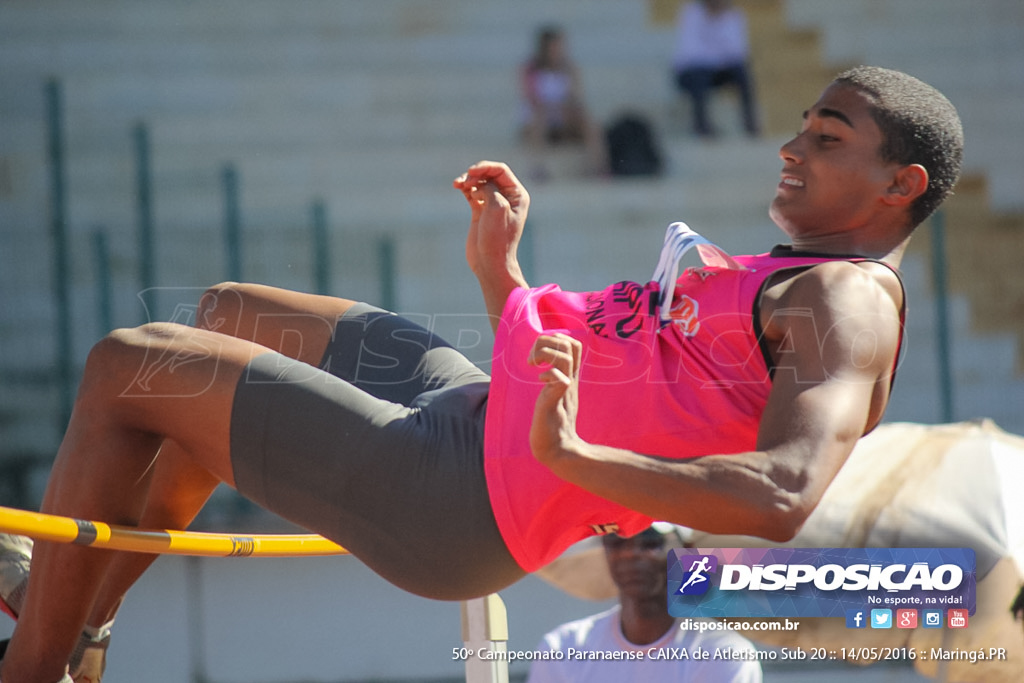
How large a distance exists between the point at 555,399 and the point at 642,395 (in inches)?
11.0

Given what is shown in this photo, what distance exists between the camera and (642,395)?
1880mm

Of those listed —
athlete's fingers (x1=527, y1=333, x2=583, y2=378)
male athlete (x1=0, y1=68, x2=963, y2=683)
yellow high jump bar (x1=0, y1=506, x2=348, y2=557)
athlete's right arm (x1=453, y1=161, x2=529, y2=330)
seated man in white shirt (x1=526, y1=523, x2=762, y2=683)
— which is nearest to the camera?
athlete's fingers (x1=527, y1=333, x2=583, y2=378)

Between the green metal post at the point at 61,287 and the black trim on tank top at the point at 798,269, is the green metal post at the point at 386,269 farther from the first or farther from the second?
the black trim on tank top at the point at 798,269

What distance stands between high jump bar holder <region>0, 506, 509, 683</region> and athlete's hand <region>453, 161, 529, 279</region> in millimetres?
614

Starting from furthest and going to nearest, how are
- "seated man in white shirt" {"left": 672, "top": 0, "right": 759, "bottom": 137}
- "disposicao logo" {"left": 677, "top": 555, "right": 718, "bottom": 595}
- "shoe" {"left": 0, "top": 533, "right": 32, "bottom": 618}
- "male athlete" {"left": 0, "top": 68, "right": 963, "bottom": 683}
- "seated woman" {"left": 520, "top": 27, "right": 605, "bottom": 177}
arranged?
"seated man in white shirt" {"left": 672, "top": 0, "right": 759, "bottom": 137}
"seated woman" {"left": 520, "top": 27, "right": 605, "bottom": 177}
"disposicao logo" {"left": 677, "top": 555, "right": 718, "bottom": 595}
"shoe" {"left": 0, "top": 533, "right": 32, "bottom": 618}
"male athlete" {"left": 0, "top": 68, "right": 963, "bottom": 683}

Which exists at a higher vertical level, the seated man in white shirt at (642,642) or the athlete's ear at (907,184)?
the athlete's ear at (907,184)

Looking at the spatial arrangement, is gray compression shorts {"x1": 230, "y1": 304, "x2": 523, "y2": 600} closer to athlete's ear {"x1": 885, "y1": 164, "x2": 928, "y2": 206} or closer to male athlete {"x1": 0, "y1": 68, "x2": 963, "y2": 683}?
male athlete {"x1": 0, "y1": 68, "x2": 963, "y2": 683}

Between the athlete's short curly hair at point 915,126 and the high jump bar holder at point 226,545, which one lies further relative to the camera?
the athlete's short curly hair at point 915,126

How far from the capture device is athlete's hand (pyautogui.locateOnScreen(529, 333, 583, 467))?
5.30 ft

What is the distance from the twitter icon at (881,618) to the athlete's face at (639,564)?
2.10ft

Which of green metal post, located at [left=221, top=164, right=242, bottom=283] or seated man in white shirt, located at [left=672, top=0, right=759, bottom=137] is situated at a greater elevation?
seated man in white shirt, located at [left=672, top=0, right=759, bottom=137]

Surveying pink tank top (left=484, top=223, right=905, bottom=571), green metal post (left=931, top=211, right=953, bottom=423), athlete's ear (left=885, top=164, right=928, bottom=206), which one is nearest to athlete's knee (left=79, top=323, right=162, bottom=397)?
pink tank top (left=484, top=223, right=905, bottom=571)

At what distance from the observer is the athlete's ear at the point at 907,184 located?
198cm

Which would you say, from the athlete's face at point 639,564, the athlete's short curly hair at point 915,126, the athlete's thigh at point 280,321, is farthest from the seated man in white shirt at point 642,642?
the athlete's short curly hair at point 915,126
